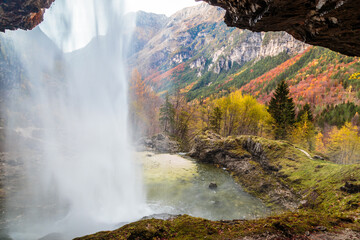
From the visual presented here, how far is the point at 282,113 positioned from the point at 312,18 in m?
32.0

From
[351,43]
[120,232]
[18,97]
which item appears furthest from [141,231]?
[18,97]

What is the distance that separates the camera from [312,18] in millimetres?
4359

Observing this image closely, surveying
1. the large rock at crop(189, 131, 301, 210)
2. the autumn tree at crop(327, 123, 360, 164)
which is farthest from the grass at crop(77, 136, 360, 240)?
the autumn tree at crop(327, 123, 360, 164)

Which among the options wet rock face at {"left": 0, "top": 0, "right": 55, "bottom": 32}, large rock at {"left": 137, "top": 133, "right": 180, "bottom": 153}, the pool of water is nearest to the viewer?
wet rock face at {"left": 0, "top": 0, "right": 55, "bottom": 32}

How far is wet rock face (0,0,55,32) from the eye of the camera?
973 centimetres

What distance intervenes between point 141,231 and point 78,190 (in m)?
10.6

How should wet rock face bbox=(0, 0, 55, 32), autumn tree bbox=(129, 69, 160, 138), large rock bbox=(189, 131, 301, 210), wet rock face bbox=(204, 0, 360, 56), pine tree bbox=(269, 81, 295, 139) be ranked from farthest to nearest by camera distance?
autumn tree bbox=(129, 69, 160, 138)
pine tree bbox=(269, 81, 295, 139)
large rock bbox=(189, 131, 301, 210)
wet rock face bbox=(0, 0, 55, 32)
wet rock face bbox=(204, 0, 360, 56)

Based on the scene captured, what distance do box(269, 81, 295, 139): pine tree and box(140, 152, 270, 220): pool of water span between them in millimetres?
18308

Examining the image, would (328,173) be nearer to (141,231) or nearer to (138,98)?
(141,231)

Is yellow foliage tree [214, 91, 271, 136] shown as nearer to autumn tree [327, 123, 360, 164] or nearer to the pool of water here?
autumn tree [327, 123, 360, 164]

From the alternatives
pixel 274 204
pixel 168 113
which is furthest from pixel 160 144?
pixel 274 204

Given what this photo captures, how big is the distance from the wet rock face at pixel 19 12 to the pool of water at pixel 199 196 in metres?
15.4

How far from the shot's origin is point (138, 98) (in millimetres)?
59406

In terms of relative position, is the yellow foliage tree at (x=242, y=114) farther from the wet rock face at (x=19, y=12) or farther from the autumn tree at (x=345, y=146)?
the wet rock face at (x=19, y=12)
